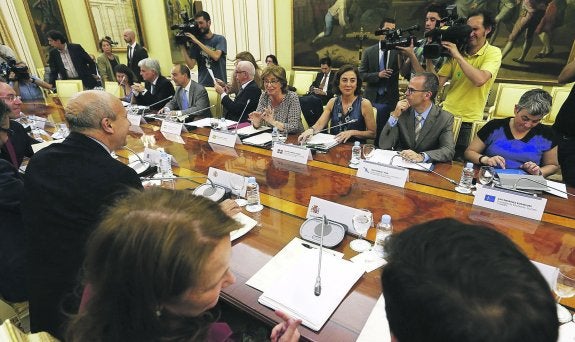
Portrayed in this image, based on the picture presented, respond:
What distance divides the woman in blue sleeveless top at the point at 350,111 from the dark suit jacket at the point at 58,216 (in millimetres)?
1833

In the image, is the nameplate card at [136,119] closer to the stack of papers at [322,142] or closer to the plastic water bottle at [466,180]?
the stack of papers at [322,142]

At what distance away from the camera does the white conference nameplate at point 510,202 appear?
4.67 ft

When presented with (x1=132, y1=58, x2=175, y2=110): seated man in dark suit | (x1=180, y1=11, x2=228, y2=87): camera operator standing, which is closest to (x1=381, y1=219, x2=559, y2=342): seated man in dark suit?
(x1=132, y1=58, x2=175, y2=110): seated man in dark suit

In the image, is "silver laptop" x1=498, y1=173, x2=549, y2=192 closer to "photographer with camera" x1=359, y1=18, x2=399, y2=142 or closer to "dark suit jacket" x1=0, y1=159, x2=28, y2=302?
"photographer with camera" x1=359, y1=18, x2=399, y2=142

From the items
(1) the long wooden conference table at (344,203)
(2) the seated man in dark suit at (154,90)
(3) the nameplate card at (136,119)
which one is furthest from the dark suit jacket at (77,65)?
(1) the long wooden conference table at (344,203)

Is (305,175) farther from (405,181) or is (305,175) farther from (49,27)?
(49,27)

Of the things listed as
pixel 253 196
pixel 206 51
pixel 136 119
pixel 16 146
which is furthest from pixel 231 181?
pixel 206 51

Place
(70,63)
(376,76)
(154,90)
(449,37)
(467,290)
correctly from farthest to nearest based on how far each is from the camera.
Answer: (70,63)
(154,90)
(376,76)
(449,37)
(467,290)

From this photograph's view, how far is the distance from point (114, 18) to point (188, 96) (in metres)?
4.66

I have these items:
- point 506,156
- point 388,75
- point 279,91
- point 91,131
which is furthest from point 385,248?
point 388,75

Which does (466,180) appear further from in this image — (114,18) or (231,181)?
(114,18)

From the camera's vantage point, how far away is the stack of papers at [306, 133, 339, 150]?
2.40 m

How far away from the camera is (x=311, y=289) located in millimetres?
1071

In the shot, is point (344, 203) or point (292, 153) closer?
point (344, 203)
